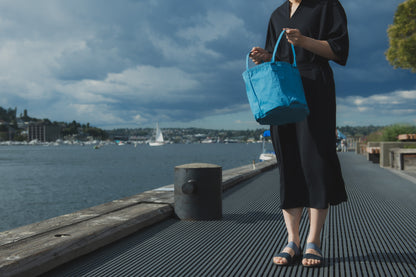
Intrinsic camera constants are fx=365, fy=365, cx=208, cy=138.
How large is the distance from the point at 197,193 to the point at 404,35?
48.5 ft

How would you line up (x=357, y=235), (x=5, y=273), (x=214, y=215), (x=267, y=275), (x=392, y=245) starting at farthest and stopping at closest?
1. (x=214, y=215)
2. (x=357, y=235)
3. (x=392, y=245)
4. (x=267, y=275)
5. (x=5, y=273)

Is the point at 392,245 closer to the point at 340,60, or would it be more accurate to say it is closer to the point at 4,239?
the point at 340,60

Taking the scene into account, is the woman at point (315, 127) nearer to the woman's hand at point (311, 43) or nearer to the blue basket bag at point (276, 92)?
the woman's hand at point (311, 43)

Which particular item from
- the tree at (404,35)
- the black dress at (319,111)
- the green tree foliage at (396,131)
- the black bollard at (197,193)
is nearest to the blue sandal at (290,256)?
the black dress at (319,111)

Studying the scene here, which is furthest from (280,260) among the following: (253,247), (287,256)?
(253,247)

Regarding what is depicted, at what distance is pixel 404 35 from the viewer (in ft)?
49.5

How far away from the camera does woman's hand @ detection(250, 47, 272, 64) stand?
7.51ft

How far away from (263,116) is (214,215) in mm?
2029

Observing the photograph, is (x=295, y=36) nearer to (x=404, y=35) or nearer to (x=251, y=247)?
(x=251, y=247)

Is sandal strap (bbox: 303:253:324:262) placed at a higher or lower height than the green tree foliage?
lower

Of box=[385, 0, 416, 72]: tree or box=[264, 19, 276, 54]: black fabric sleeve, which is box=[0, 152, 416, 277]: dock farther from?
box=[385, 0, 416, 72]: tree

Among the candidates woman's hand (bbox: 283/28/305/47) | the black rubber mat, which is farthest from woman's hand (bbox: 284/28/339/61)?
the black rubber mat

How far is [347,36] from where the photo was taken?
2.18 metres

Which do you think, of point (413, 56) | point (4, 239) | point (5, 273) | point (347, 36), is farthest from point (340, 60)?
point (413, 56)
